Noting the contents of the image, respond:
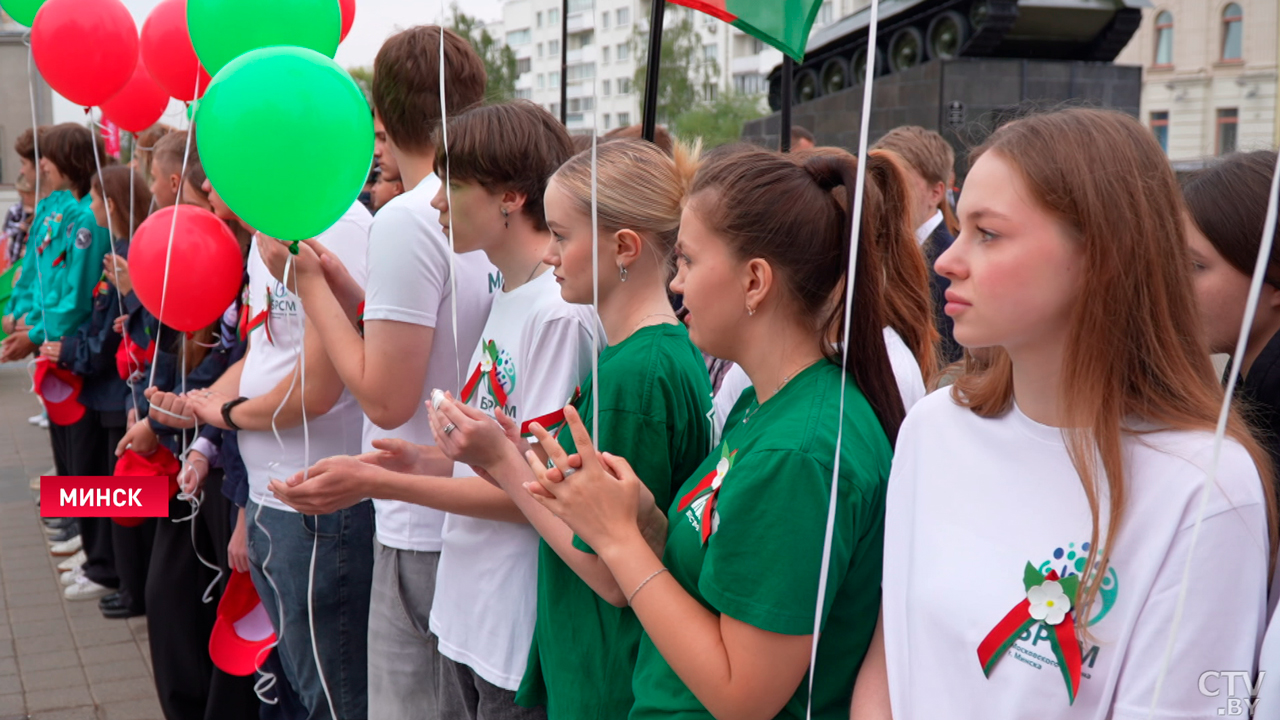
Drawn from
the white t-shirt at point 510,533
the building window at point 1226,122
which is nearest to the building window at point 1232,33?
the building window at point 1226,122

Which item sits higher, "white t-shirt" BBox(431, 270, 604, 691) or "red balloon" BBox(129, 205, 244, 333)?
"red balloon" BBox(129, 205, 244, 333)

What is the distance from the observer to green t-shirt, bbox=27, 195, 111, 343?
4.90m

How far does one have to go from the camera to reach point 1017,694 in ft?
3.92

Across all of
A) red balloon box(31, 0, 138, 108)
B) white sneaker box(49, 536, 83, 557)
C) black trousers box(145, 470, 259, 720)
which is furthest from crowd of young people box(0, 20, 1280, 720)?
white sneaker box(49, 536, 83, 557)

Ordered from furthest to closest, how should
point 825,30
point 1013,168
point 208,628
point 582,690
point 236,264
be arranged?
point 825,30 < point 208,628 < point 236,264 < point 582,690 < point 1013,168

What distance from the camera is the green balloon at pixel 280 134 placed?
207cm

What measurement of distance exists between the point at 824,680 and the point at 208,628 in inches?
107

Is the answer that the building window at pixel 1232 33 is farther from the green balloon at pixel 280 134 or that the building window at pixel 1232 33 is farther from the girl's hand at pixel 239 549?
the green balloon at pixel 280 134

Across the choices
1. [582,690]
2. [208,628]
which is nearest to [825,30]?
[208,628]

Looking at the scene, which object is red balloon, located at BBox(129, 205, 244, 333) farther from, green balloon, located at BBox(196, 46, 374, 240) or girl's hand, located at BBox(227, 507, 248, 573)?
green balloon, located at BBox(196, 46, 374, 240)

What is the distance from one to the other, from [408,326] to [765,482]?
1.12 meters

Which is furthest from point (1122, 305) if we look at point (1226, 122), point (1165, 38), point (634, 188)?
point (1165, 38)

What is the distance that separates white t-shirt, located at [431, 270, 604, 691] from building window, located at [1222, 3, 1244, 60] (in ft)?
118

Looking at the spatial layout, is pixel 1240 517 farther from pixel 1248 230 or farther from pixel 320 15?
pixel 320 15
